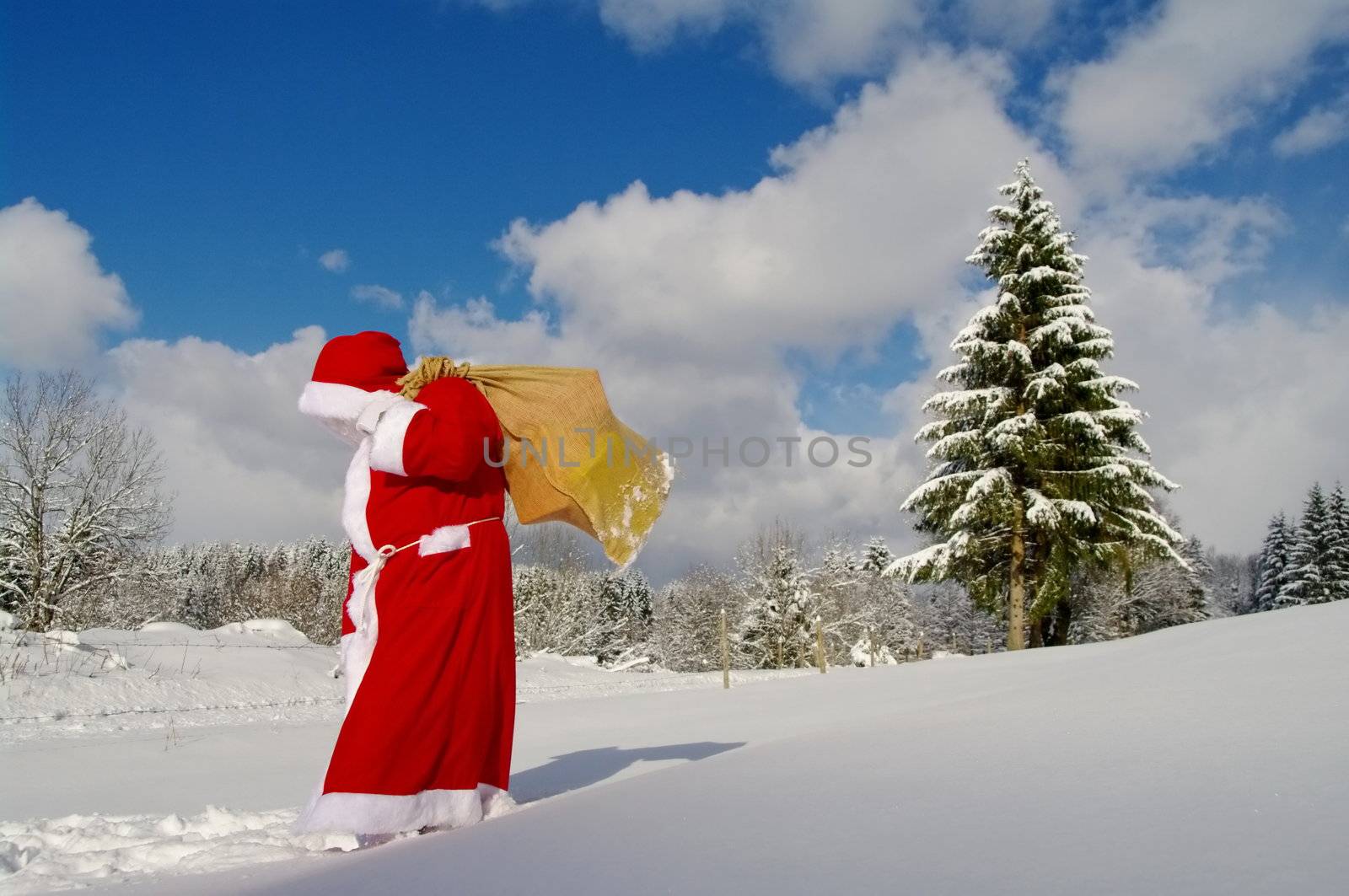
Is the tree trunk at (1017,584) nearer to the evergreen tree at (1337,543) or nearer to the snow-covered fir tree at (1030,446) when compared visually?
the snow-covered fir tree at (1030,446)

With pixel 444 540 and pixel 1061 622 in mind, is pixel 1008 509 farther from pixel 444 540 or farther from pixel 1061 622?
pixel 444 540

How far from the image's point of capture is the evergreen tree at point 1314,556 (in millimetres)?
34969

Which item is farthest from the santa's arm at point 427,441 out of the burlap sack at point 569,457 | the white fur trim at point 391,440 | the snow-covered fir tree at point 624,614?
the snow-covered fir tree at point 624,614

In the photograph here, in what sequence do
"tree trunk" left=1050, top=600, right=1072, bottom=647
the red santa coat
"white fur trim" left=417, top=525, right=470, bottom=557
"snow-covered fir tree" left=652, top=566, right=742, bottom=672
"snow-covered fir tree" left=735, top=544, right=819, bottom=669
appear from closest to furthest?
the red santa coat → "white fur trim" left=417, top=525, right=470, bottom=557 → "tree trunk" left=1050, top=600, right=1072, bottom=647 → "snow-covered fir tree" left=735, top=544, right=819, bottom=669 → "snow-covered fir tree" left=652, top=566, right=742, bottom=672

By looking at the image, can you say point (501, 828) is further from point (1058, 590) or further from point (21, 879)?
point (1058, 590)

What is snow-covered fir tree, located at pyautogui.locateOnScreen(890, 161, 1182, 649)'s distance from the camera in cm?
Result: 1827

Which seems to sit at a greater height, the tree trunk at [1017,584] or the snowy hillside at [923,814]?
the tree trunk at [1017,584]

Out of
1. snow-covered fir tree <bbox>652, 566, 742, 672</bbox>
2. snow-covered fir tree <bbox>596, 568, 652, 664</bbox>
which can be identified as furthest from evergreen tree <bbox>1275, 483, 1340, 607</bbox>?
snow-covered fir tree <bbox>596, 568, 652, 664</bbox>

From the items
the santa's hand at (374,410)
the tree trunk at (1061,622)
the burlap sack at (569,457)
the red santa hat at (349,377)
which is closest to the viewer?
the santa's hand at (374,410)

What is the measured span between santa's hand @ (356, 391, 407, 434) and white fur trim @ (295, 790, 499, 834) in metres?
1.40

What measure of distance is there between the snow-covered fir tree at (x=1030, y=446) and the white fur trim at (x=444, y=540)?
16.7 m

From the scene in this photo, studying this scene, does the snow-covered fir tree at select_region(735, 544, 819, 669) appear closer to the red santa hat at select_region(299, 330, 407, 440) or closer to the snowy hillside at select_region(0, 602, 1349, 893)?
the snowy hillside at select_region(0, 602, 1349, 893)

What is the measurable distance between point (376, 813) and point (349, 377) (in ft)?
5.85

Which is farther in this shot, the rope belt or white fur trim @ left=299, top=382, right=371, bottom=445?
white fur trim @ left=299, top=382, right=371, bottom=445
